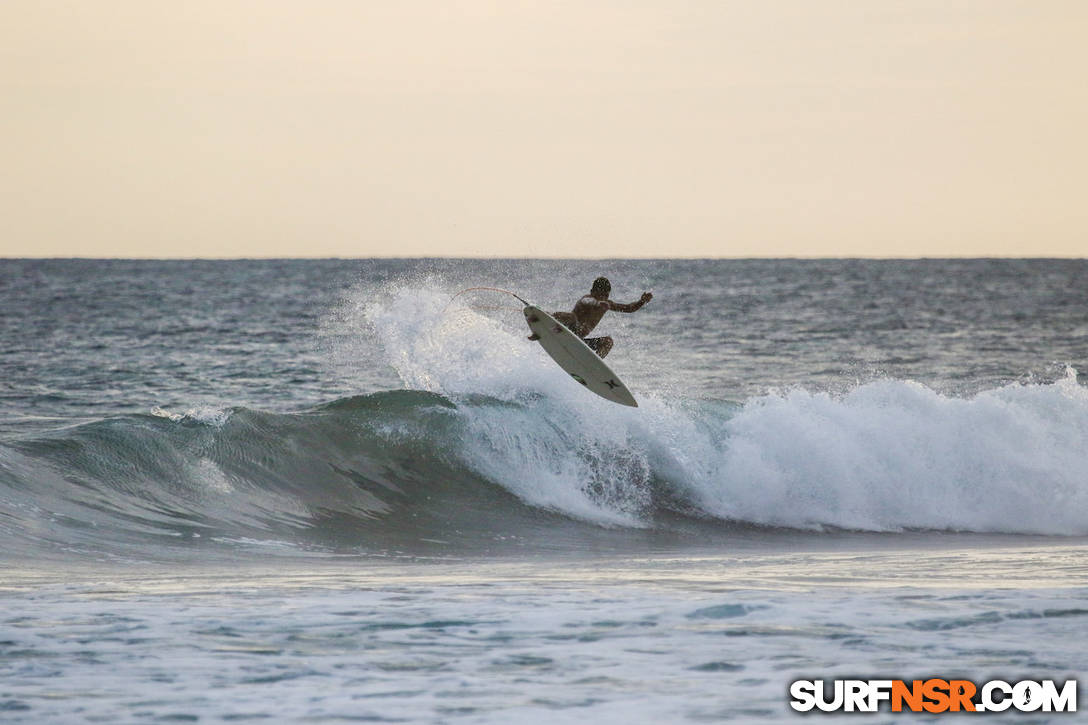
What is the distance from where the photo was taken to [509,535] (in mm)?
12711

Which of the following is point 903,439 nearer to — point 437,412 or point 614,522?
point 614,522

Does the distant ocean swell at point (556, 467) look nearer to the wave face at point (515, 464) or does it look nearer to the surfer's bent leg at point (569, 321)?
the wave face at point (515, 464)

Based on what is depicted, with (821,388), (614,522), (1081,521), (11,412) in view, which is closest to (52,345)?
(11,412)

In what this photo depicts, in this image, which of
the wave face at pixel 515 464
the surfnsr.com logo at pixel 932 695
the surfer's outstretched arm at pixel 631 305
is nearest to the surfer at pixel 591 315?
the surfer's outstretched arm at pixel 631 305

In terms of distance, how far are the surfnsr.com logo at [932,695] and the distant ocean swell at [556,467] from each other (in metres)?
6.11

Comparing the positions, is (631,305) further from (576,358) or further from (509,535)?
(509,535)

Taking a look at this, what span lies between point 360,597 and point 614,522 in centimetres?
532

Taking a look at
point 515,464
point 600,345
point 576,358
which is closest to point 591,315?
point 600,345

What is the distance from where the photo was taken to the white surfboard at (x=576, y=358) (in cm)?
1399

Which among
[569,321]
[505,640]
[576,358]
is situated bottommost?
[505,640]

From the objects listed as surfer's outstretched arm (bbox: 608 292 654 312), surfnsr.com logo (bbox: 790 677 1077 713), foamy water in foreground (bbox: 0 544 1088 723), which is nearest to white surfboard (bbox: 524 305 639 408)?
surfer's outstretched arm (bbox: 608 292 654 312)

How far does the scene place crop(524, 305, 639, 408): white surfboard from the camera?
45.9ft

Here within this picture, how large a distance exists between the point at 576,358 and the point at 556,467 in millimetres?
1340

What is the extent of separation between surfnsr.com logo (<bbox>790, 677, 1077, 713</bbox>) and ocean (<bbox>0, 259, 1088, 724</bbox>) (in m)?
0.11
